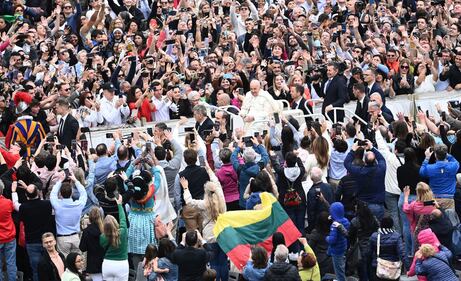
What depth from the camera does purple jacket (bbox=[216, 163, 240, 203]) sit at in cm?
2341

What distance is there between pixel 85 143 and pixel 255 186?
3693 mm

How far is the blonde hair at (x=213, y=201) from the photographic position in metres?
22.2

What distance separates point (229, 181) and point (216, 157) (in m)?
1.08

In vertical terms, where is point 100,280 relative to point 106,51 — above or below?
below

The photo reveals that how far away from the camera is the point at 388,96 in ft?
94.1

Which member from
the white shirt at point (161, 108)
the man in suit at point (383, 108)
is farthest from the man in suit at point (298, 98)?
the white shirt at point (161, 108)

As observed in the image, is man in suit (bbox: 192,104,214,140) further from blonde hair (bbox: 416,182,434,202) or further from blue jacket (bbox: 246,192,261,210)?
blonde hair (bbox: 416,182,434,202)

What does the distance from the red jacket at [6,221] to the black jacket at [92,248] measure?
1254 millimetres

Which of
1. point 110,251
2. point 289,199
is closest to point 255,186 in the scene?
point 289,199

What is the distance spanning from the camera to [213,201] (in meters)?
22.3

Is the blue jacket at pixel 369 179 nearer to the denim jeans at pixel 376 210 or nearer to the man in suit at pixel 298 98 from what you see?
the denim jeans at pixel 376 210

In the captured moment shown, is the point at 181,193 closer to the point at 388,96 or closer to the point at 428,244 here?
the point at 428,244

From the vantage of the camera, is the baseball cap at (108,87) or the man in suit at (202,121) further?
the baseball cap at (108,87)

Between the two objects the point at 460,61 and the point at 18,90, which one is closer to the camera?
the point at 18,90
